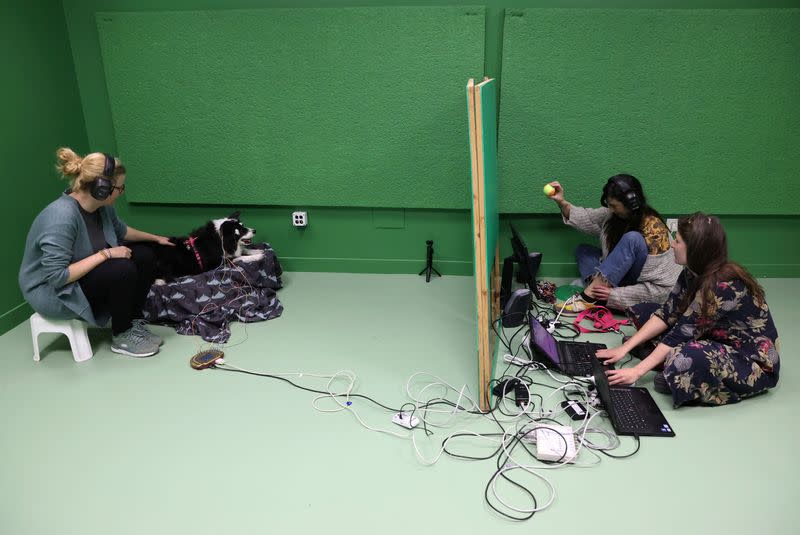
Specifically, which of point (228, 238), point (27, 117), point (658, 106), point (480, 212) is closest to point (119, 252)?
point (228, 238)

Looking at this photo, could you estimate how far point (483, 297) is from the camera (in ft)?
6.26

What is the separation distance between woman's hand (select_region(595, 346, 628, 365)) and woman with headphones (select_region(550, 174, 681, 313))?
0.57 metres

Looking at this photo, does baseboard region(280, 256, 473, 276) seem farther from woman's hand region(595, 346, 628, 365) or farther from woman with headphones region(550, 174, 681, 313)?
woman's hand region(595, 346, 628, 365)

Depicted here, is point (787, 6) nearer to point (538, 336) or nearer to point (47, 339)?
point (538, 336)

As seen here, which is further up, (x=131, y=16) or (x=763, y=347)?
(x=131, y=16)

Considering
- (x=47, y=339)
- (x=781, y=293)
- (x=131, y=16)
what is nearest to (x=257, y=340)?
(x=47, y=339)

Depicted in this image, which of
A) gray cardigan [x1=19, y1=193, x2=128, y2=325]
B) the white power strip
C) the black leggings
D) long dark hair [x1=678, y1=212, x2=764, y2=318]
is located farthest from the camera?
the black leggings

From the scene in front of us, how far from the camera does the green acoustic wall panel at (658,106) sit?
116 inches

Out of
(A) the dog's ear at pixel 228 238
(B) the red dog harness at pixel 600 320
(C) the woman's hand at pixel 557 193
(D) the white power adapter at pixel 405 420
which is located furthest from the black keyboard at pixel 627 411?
(A) the dog's ear at pixel 228 238

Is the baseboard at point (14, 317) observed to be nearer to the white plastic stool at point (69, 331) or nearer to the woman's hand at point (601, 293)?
the white plastic stool at point (69, 331)

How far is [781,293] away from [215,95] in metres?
3.67

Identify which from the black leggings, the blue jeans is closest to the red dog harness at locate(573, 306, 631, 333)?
the blue jeans

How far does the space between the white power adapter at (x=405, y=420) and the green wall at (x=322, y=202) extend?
1.55 m

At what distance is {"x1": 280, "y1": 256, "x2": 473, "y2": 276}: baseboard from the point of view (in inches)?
138
